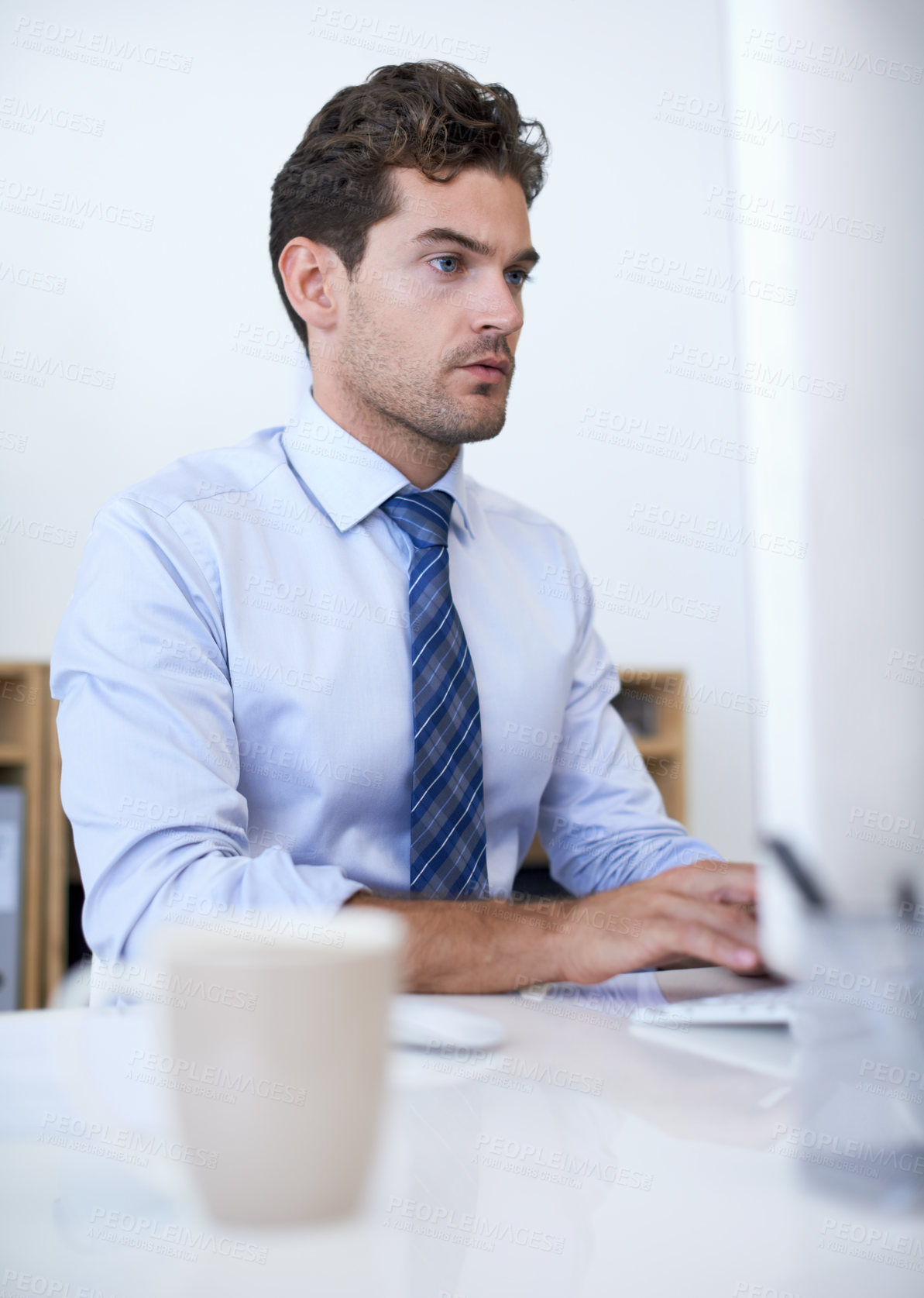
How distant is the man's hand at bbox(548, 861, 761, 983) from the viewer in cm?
68

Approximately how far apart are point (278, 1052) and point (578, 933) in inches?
19.3

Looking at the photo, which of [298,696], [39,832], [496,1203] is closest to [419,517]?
[298,696]

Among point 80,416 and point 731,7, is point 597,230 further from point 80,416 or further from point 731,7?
point 731,7

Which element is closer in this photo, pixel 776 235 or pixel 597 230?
pixel 776 235

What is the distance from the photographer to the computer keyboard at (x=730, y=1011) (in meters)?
0.61

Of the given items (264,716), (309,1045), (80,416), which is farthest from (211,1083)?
(80,416)

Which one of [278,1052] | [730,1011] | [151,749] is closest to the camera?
[278,1052]

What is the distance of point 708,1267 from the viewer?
34cm

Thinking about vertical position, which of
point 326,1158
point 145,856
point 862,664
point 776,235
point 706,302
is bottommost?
point 145,856

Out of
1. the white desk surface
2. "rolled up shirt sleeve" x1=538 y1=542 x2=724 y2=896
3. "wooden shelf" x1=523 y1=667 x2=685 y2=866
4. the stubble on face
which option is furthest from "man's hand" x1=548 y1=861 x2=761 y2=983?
"wooden shelf" x1=523 y1=667 x2=685 y2=866

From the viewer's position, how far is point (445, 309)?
50.6 inches

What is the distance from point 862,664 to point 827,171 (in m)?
0.14

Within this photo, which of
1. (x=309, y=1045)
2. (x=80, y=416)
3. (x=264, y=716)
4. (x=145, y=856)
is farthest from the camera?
(x=80, y=416)

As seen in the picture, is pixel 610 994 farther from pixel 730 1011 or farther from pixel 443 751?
pixel 443 751
